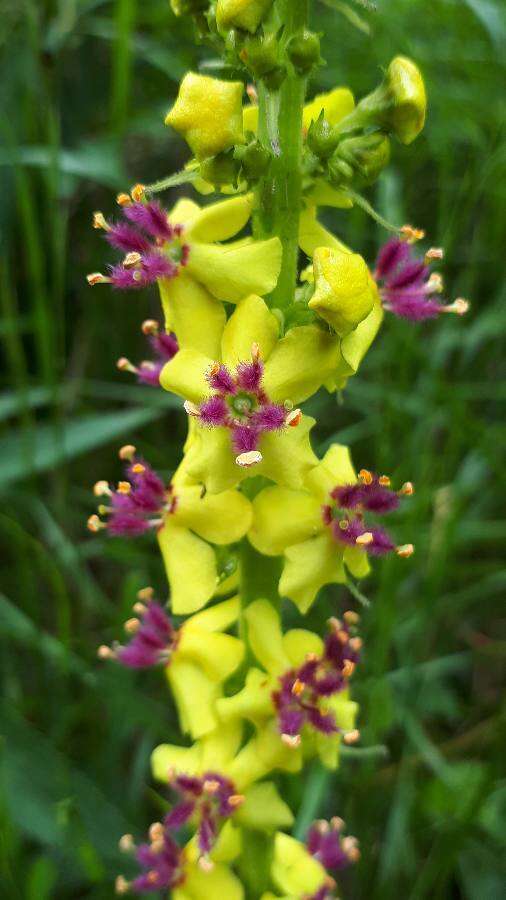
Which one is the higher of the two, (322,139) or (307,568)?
(322,139)

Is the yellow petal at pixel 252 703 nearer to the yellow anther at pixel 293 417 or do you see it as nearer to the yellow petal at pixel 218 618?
the yellow petal at pixel 218 618

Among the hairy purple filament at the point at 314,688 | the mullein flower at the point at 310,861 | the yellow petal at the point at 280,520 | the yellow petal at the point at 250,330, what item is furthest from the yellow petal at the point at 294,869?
the yellow petal at the point at 250,330

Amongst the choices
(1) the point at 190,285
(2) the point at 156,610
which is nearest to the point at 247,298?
(1) the point at 190,285

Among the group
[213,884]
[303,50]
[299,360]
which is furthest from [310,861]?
[303,50]

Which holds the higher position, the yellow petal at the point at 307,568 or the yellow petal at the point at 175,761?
the yellow petal at the point at 307,568

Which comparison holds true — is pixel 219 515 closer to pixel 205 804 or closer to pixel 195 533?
pixel 195 533

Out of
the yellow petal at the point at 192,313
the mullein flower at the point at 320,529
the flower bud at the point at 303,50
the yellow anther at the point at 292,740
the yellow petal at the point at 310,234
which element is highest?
the flower bud at the point at 303,50
